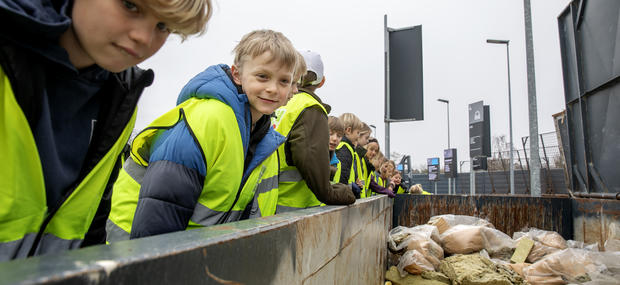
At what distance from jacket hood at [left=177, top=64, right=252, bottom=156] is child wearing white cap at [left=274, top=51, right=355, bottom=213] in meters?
0.67

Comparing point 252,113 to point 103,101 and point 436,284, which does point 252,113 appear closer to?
point 103,101

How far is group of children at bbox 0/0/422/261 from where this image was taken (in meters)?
1.03

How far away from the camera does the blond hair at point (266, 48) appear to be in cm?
240

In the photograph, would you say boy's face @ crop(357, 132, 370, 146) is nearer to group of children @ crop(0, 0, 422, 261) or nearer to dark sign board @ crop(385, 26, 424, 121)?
dark sign board @ crop(385, 26, 424, 121)

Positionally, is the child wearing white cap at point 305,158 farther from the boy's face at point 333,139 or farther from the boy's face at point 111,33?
the boy's face at point 111,33

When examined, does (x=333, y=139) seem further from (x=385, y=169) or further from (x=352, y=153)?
(x=385, y=169)

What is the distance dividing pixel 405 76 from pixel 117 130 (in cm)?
802

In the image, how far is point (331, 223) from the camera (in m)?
2.12

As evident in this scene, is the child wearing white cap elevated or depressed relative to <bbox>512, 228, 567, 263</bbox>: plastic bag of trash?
elevated

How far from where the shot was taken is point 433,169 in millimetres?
22891

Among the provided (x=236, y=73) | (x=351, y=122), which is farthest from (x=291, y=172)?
(x=351, y=122)

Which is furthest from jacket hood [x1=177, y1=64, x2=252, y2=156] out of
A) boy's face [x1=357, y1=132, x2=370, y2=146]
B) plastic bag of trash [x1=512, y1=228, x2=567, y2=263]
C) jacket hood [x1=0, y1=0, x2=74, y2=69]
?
plastic bag of trash [x1=512, y1=228, x2=567, y2=263]

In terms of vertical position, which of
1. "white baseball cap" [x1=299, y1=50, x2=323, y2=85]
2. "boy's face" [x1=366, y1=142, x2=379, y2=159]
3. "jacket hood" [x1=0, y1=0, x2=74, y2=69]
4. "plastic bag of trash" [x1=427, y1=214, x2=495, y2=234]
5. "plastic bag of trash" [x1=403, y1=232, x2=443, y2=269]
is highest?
"white baseball cap" [x1=299, y1=50, x2=323, y2=85]

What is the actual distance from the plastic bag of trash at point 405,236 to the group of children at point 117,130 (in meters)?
3.84
